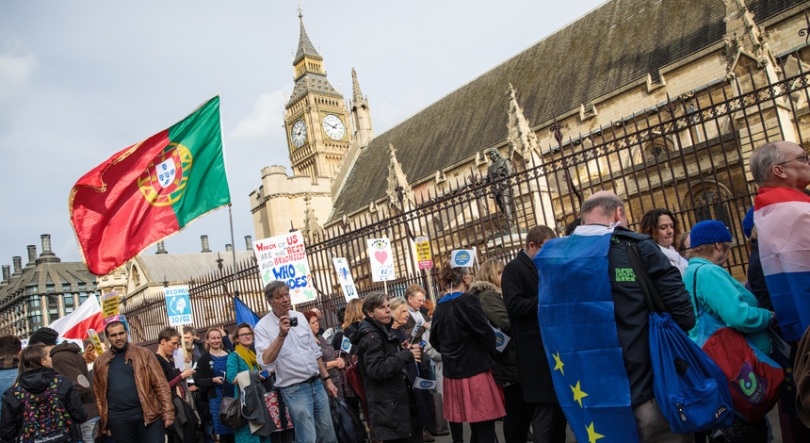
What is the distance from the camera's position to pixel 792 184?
327cm

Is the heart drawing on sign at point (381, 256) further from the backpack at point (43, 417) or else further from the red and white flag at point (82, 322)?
the backpack at point (43, 417)

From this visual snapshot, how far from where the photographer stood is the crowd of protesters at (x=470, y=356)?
2.97m

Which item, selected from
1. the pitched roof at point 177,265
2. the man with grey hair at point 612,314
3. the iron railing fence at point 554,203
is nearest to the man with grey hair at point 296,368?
the man with grey hair at point 612,314

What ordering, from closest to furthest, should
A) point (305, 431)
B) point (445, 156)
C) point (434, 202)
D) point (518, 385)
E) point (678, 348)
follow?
1. point (678, 348)
2. point (518, 385)
3. point (305, 431)
4. point (434, 202)
5. point (445, 156)

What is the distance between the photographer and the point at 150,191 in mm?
8648

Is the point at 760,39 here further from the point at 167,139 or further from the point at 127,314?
the point at 127,314

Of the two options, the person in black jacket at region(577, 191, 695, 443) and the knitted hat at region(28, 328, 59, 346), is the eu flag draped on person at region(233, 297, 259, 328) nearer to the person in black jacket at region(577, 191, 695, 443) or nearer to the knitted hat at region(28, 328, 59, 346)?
the knitted hat at region(28, 328, 59, 346)

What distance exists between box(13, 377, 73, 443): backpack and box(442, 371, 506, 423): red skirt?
312 cm

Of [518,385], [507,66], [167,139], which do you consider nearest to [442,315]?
[518,385]

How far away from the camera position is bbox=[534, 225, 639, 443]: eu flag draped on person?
2.90 meters

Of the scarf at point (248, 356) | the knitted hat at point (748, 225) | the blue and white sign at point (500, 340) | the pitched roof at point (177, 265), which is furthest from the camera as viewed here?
the pitched roof at point (177, 265)

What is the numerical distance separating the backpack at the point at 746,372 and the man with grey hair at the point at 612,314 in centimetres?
57

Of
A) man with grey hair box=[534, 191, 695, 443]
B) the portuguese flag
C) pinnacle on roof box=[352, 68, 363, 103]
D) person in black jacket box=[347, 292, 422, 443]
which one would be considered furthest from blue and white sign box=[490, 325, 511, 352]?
pinnacle on roof box=[352, 68, 363, 103]

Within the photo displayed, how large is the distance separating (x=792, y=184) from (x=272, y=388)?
4.58m
